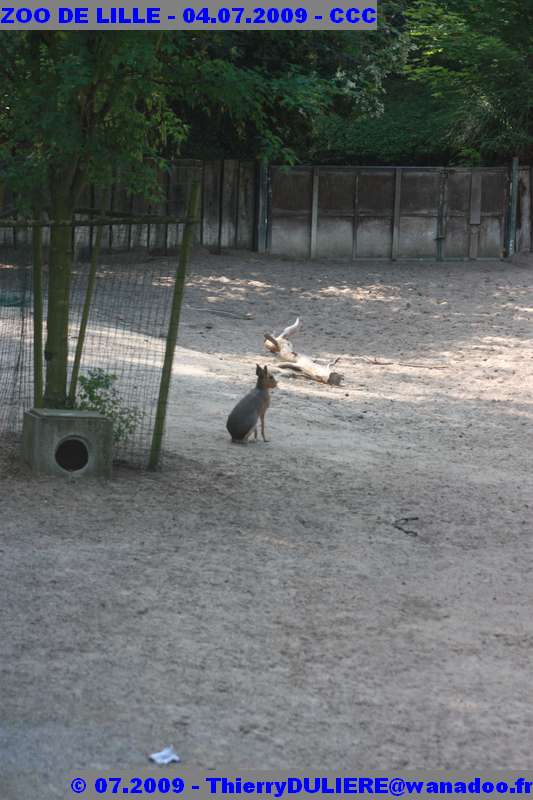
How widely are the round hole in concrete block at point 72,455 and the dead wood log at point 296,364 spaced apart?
578 centimetres

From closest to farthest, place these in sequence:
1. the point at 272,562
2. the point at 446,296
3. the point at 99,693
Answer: the point at 99,693, the point at 272,562, the point at 446,296

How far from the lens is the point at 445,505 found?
28.8 feet

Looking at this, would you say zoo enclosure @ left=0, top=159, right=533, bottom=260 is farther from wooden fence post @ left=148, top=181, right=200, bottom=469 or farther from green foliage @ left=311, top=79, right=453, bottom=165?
wooden fence post @ left=148, top=181, right=200, bottom=469

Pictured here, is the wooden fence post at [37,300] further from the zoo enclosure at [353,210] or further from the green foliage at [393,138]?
the green foliage at [393,138]

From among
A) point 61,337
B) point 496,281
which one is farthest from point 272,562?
point 496,281

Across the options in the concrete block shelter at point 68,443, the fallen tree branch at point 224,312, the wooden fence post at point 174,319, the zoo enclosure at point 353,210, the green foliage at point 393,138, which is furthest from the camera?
the green foliage at point 393,138

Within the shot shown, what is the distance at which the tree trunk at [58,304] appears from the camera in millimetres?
8633

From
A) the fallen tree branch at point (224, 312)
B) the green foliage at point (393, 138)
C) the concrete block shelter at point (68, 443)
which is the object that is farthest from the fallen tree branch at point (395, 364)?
the green foliage at point (393, 138)

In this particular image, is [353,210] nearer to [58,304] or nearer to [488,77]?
[488,77]

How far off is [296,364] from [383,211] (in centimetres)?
985

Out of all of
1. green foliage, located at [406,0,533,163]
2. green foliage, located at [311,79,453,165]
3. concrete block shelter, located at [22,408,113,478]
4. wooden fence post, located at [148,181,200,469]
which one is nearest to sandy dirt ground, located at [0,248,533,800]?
concrete block shelter, located at [22,408,113,478]

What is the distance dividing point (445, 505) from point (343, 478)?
3.14ft

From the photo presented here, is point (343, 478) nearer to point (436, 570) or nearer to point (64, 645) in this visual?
point (436, 570)

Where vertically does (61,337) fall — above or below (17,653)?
above
